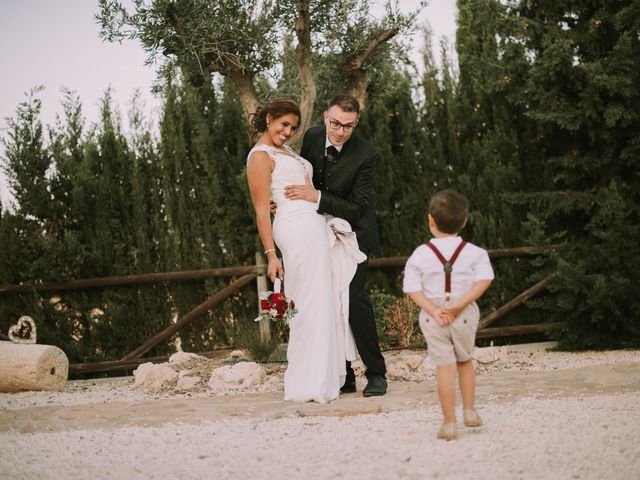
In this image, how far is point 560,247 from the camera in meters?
7.88

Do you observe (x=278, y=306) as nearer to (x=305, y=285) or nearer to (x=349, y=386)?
(x=305, y=285)

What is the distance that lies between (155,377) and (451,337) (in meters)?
3.60

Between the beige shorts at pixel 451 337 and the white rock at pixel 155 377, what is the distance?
342 centimetres

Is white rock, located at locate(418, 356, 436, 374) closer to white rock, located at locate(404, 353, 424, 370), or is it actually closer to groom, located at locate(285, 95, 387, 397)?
white rock, located at locate(404, 353, 424, 370)

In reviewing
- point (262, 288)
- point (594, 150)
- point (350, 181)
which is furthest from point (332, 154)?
point (594, 150)

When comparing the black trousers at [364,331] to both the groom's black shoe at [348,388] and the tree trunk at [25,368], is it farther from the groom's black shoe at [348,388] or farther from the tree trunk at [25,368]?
the tree trunk at [25,368]

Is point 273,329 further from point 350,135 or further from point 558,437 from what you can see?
point 558,437

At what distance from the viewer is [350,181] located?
545 cm

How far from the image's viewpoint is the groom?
5.31 meters

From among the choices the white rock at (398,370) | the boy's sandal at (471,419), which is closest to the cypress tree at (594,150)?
the white rock at (398,370)

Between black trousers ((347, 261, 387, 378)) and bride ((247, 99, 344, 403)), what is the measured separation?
6.2 inches

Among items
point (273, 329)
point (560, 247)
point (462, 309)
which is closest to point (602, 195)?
point (560, 247)

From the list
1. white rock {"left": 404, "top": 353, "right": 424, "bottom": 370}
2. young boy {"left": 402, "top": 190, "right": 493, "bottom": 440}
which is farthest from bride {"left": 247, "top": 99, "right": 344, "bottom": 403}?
young boy {"left": 402, "top": 190, "right": 493, "bottom": 440}

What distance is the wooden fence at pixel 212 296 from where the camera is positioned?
8.16 metres
